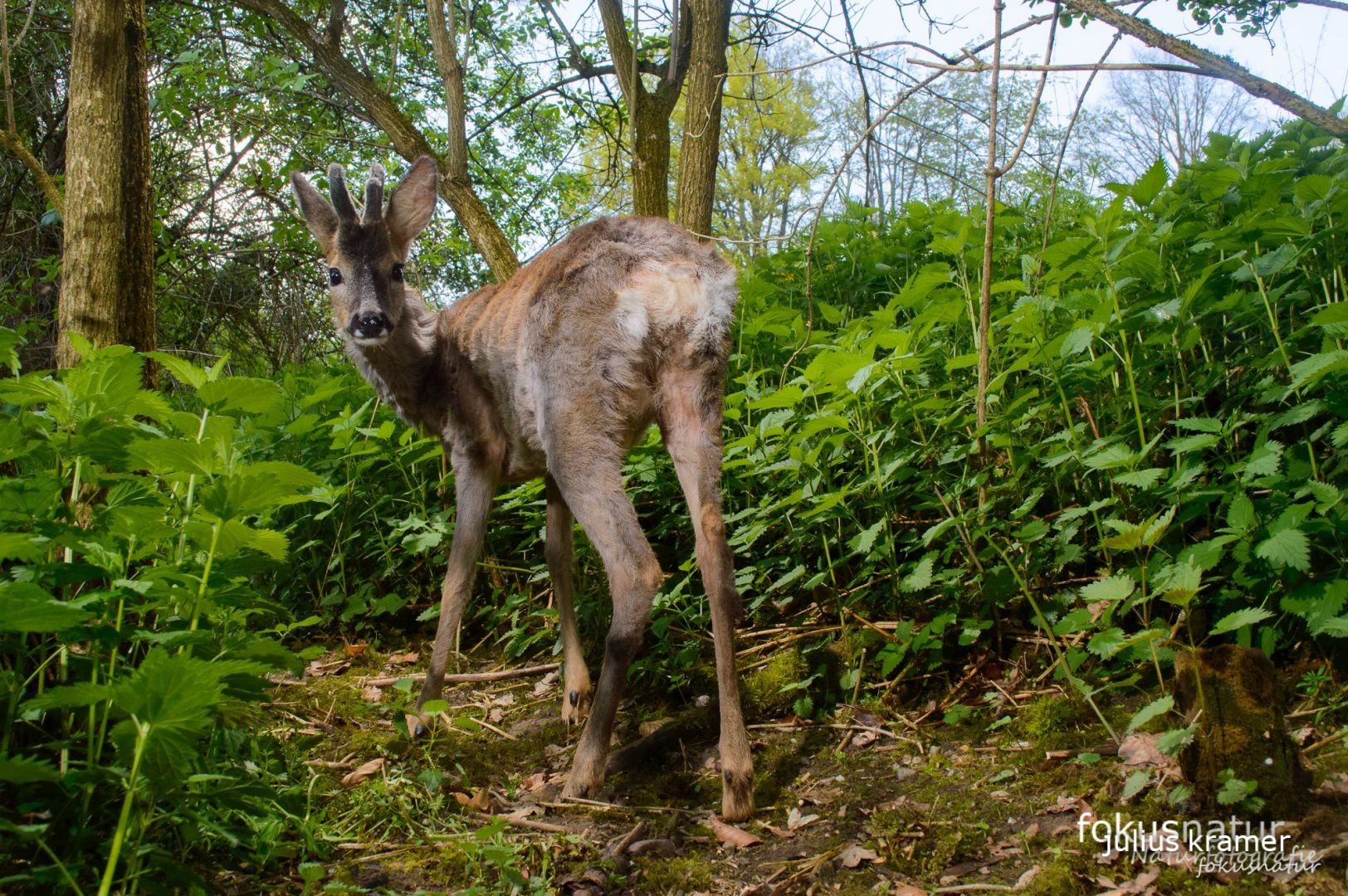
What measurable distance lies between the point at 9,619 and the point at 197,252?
10909 mm

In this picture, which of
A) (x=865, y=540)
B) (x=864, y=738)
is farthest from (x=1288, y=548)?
(x=864, y=738)

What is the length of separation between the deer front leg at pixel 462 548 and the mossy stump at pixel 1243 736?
3029 mm

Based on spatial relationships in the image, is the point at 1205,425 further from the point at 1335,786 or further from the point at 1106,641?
the point at 1335,786

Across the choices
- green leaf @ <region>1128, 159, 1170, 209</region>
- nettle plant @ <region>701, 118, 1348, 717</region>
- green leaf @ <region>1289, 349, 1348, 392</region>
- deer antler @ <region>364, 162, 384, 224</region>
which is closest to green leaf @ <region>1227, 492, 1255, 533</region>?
nettle plant @ <region>701, 118, 1348, 717</region>

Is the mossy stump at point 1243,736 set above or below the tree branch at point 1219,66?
below

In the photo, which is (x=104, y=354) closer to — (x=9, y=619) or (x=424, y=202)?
(x=9, y=619)

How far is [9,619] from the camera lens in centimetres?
193

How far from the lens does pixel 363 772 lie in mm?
3695

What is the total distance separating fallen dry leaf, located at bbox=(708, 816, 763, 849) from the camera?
3174 millimetres

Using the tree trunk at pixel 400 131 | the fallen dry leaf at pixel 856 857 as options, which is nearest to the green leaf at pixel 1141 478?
the fallen dry leaf at pixel 856 857

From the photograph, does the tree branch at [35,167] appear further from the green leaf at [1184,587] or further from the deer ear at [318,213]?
the green leaf at [1184,587]

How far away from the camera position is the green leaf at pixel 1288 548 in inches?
114

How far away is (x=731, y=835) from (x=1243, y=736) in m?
1.54

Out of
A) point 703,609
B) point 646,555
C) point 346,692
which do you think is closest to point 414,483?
point 346,692
